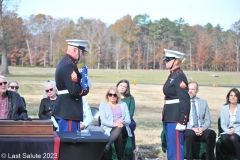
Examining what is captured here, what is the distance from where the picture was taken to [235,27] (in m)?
45.1

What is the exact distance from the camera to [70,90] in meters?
4.39

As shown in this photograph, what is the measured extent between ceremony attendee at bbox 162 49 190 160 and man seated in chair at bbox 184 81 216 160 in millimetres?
1133

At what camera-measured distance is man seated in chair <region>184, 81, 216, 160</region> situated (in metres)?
6.34

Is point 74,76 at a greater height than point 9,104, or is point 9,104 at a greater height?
point 74,76

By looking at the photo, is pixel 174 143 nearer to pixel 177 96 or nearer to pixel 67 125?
pixel 177 96

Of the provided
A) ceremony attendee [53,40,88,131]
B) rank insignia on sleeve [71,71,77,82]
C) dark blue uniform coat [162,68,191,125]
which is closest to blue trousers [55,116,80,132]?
ceremony attendee [53,40,88,131]

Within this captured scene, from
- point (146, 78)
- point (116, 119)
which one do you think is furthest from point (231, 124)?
point (146, 78)

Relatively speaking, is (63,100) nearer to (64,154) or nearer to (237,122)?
(64,154)

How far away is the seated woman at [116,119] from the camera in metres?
6.24

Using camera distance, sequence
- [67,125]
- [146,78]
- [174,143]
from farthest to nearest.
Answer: [146,78], [174,143], [67,125]

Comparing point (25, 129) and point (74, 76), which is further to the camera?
point (74, 76)

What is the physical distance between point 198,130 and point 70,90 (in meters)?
2.74

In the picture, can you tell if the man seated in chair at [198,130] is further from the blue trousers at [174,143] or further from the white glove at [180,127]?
the white glove at [180,127]

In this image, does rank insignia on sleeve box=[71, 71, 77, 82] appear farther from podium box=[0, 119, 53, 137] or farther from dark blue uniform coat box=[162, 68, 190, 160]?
dark blue uniform coat box=[162, 68, 190, 160]
